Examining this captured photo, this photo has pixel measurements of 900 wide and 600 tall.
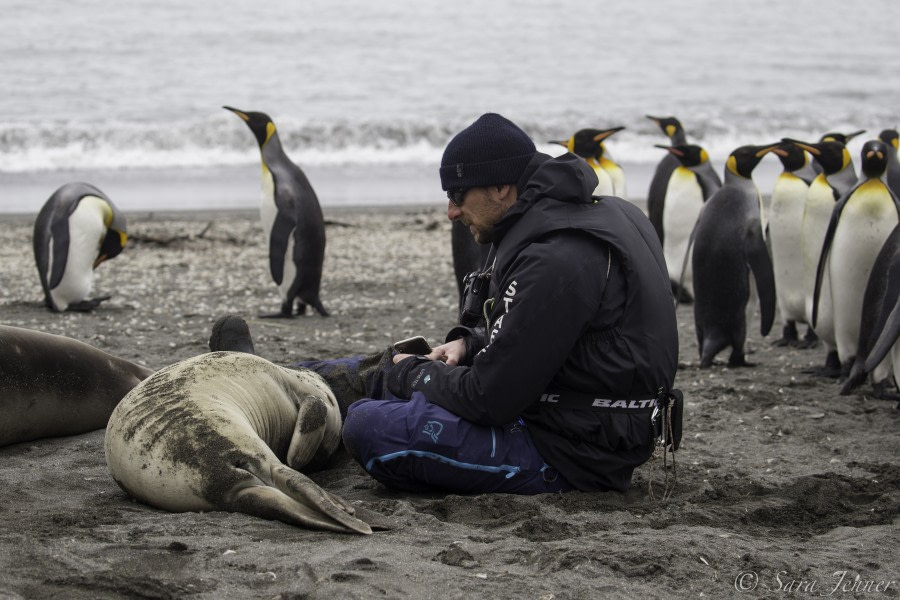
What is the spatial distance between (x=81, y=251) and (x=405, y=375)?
18.3ft

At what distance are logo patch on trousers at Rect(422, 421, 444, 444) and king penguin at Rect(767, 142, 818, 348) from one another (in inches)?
184

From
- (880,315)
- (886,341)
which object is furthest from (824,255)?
(886,341)

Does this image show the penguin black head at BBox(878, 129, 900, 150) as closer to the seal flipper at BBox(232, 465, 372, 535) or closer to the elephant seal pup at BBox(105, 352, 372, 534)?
the elephant seal pup at BBox(105, 352, 372, 534)

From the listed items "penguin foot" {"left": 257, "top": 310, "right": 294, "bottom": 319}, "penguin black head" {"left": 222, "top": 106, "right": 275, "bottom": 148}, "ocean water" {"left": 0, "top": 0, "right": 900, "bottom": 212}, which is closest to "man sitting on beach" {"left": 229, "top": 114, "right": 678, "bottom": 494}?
"penguin foot" {"left": 257, "top": 310, "right": 294, "bottom": 319}

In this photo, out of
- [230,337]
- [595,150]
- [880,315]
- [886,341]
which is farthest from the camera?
[595,150]

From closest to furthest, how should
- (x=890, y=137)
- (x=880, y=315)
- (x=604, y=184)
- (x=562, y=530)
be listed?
(x=562, y=530) < (x=880, y=315) < (x=890, y=137) < (x=604, y=184)

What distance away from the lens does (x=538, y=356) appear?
3.38 metres

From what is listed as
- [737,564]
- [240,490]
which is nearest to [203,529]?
[240,490]

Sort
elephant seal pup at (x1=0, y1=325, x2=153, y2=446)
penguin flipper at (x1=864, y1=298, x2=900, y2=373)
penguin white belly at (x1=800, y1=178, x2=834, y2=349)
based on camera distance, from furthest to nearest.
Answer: penguin white belly at (x1=800, y1=178, x2=834, y2=349) < penguin flipper at (x1=864, y1=298, x2=900, y2=373) < elephant seal pup at (x1=0, y1=325, x2=153, y2=446)

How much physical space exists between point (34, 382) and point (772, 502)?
2845 millimetres

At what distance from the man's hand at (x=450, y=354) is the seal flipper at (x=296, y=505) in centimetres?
74

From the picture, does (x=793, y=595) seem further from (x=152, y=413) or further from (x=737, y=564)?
(x=152, y=413)

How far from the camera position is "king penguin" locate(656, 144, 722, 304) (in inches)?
385

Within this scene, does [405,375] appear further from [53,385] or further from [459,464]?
[53,385]
